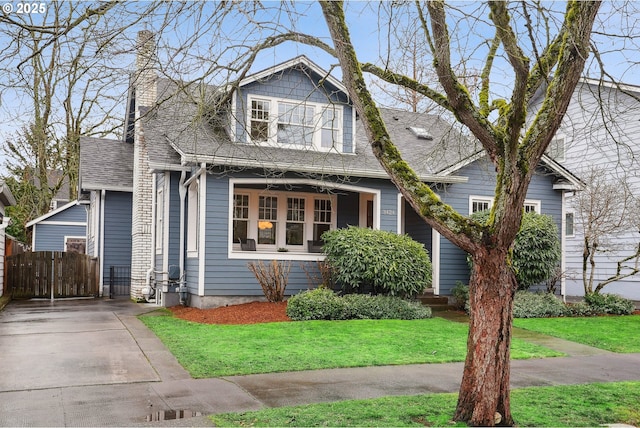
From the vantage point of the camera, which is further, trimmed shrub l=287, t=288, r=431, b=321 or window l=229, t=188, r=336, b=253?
window l=229, t=188, r=336, b=253

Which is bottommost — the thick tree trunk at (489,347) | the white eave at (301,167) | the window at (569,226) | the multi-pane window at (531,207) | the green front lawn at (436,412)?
the green front lawn at (436,412)

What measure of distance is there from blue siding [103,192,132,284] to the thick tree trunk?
665 inches

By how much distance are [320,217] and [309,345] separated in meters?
8.15

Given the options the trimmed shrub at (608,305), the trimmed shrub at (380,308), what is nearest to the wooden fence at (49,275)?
the trimmed shrub at (380,308)

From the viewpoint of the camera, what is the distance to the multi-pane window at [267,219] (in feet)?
55.1

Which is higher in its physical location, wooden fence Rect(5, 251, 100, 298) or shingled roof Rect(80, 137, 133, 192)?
shingled roof Rect(80, 137, 133, 192)

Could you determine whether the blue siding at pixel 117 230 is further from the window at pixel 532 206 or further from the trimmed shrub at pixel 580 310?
the trimmed shrub at pixel 580 310

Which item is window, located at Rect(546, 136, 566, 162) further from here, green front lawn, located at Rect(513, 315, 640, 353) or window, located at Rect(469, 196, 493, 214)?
green front lawn, located at Rect(513, 315, 640, 353)

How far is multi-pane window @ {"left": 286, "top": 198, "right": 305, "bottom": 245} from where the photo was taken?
1714 centimetres

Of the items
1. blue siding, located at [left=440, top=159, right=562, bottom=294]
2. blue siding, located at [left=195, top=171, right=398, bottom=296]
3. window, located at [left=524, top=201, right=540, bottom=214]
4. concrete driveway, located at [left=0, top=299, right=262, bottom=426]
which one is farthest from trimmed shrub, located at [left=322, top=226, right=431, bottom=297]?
window, located at [left=524, top=201, right=540, bottom=214]

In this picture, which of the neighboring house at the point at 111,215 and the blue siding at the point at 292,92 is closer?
the blue siding at the point at 292,92

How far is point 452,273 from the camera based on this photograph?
651 inches

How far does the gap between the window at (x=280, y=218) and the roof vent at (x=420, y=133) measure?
3864mm

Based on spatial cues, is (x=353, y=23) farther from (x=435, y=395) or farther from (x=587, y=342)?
(x=587, y=342)
